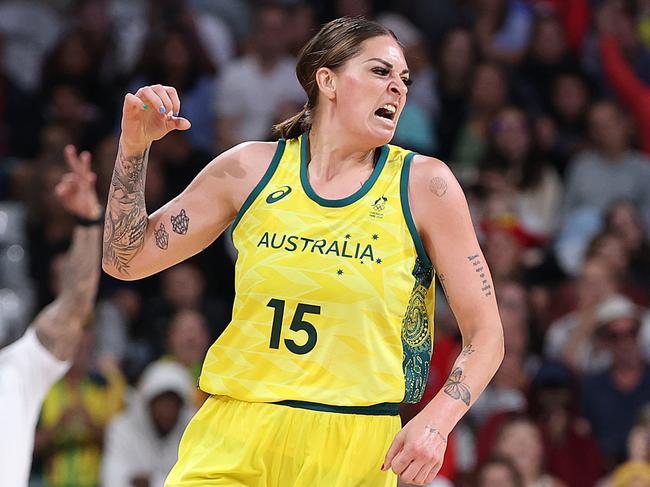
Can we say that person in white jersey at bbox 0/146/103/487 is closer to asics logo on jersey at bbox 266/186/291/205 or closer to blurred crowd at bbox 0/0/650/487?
asics logo on jersey at bbox 266/186/291/205

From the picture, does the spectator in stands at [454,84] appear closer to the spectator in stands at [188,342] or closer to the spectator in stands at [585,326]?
the spectator in stands at [585,326]

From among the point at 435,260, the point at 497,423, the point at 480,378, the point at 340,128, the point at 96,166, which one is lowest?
the point at 497,423

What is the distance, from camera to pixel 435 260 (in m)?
4.06

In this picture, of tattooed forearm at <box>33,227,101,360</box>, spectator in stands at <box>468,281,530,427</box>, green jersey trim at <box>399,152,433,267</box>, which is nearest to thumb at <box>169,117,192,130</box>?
green jersey trim at <box>399,152,433,267</box>

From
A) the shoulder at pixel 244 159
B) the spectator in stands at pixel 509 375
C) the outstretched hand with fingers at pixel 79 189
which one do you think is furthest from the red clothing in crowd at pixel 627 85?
the shoulder at pixel 244 159

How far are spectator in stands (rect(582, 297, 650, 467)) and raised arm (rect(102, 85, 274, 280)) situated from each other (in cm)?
471

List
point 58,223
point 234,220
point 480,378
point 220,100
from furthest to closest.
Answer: point 220,100, point 58,223, point 234,220, point 480,378

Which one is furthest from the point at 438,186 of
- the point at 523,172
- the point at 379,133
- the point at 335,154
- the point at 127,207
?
the point at 523,172

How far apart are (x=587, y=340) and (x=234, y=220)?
16.7 feet

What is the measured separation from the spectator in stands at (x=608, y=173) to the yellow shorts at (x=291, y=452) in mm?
6407

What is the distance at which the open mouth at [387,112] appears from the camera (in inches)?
164

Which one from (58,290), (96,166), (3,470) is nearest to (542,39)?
(96,166)

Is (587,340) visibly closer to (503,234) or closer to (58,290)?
(503,234)

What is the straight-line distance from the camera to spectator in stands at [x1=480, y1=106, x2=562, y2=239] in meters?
10.1
